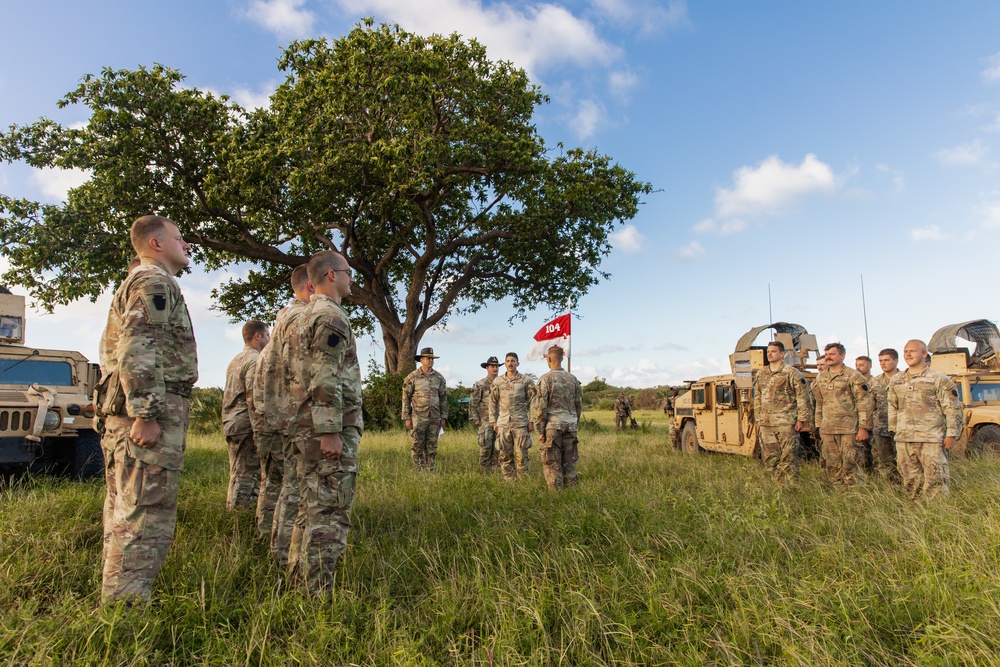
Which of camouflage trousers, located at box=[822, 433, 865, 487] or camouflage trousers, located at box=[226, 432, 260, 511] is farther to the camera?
camouflage trousers, located at box=[822, 433, 865, 487]

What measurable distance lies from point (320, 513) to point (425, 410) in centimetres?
565

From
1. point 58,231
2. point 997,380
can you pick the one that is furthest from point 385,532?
point 58,231

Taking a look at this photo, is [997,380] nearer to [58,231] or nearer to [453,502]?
[453,502]

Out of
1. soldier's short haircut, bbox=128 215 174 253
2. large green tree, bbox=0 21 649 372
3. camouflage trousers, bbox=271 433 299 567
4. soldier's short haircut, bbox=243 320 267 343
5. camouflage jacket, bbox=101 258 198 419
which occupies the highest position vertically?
large green tree, bbox=0 21 649 372

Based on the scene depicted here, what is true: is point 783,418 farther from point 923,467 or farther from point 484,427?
point 484,427

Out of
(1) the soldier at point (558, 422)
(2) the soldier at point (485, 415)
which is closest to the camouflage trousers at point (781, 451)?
(1) the soldier at point (558, 422)

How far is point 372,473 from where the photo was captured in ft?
26.4

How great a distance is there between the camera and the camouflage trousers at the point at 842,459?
733cm

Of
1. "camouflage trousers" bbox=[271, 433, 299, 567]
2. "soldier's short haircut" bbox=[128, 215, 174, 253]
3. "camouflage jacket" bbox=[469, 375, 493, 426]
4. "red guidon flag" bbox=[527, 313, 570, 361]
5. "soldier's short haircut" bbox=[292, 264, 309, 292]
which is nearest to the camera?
"soldier's short haircut" bbox=[128, 215, 174, 253]

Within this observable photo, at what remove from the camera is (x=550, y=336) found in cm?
1432

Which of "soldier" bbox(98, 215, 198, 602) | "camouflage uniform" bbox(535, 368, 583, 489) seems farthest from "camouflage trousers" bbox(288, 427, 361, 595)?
"camouflage uniform" bbox(535, 368, 583, 489)

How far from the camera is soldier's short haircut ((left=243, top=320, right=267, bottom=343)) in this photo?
19.6 feet

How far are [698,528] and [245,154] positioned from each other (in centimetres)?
1360

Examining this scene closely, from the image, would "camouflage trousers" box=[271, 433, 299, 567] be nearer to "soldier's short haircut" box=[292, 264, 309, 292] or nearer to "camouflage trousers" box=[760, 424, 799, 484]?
"soldier's short haircut" box=[292, 264, 309, 292]
